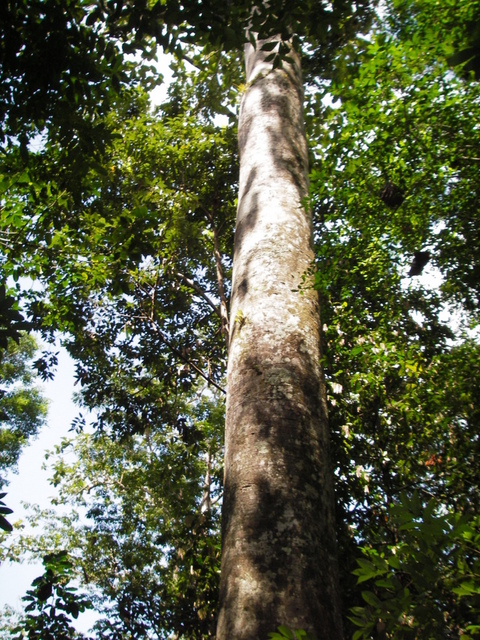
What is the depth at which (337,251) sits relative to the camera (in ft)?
9.56

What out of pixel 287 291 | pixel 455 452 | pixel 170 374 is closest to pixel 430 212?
pixel 287 291

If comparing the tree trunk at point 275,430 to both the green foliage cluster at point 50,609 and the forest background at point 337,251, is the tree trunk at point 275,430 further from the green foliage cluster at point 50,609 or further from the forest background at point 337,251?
the green foliage cluster at point 50,609

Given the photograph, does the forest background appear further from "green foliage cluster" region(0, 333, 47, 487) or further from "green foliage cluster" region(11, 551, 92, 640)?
"green foliage cluster" region(0, 333, 47, 487)

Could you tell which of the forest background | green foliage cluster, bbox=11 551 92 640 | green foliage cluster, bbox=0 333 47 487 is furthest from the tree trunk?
green foliage cluster, bbox=0 333 47 487

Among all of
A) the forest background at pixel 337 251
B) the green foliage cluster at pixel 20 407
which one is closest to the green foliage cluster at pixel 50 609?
the forest background at pixel 337 251

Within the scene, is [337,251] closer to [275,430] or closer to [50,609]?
[275,430]

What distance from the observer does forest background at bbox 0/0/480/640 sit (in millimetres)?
2477

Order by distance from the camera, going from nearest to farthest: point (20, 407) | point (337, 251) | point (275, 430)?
point (275, 430) < point (337, 251) < point (20, 407)

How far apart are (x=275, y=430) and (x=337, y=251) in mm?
1397

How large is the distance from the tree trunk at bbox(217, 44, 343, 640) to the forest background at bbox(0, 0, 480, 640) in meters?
0.18

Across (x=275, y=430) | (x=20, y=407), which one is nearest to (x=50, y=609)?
(x=275, y=430)

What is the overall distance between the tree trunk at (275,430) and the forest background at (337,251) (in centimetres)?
18

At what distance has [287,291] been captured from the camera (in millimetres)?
2533

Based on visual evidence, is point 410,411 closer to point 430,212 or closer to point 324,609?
point 430,212
